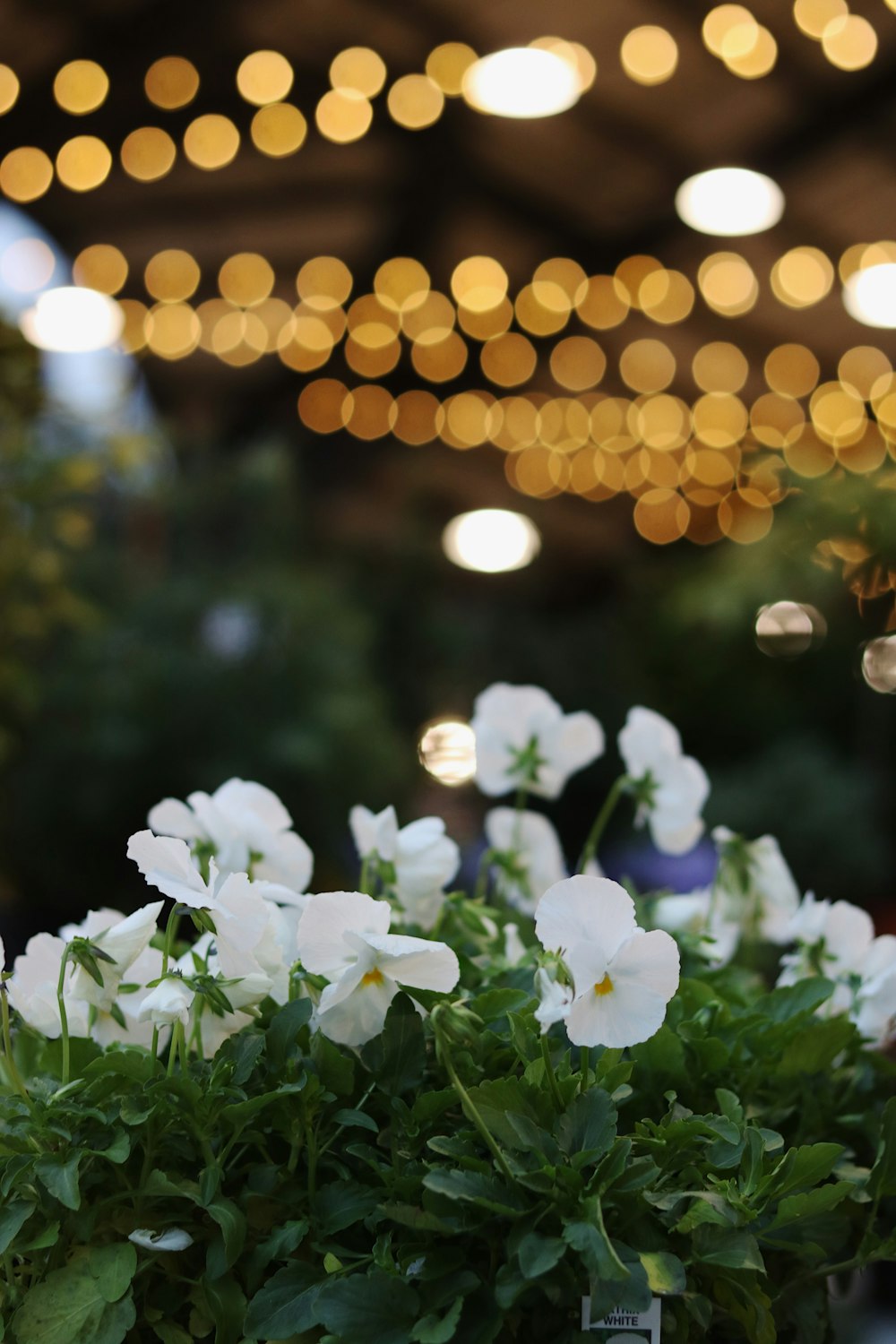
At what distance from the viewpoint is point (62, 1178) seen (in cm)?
56

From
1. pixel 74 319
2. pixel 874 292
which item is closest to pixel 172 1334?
pixel 74 319

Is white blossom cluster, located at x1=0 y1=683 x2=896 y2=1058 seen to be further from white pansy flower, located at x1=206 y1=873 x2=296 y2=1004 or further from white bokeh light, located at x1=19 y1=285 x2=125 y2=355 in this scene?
white bokeh light, located at x1=19 y1=285 x2=125 y2=355

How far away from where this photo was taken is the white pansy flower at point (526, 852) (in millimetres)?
946

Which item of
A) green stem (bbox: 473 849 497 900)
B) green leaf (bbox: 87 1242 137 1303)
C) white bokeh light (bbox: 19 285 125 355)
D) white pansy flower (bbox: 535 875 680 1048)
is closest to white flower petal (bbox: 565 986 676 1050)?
white pansy flower (bbox: 535 875 680 1048)

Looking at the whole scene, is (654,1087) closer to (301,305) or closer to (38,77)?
(38,77)

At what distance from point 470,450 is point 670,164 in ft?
13.1

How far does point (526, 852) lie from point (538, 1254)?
1.49 feet

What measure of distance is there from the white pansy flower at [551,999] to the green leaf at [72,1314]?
Answer: 215 millimetres

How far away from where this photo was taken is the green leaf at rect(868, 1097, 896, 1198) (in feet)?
2.09

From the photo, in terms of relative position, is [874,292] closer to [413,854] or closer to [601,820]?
[601,820]

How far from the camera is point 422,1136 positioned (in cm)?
61

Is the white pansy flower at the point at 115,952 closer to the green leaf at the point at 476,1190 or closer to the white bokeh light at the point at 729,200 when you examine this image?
the green leaf at the point at 476,1190

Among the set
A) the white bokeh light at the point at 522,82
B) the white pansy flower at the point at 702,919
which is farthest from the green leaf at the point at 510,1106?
the white bokeh light at the point at 522,82

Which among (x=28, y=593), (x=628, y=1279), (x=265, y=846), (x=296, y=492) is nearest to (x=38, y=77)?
(x=296, y=492)
